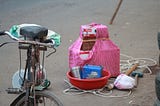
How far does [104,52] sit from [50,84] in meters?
0.86

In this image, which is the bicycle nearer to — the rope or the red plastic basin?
the red plastic basin

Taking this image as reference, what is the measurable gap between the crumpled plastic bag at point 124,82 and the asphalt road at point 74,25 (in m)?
0.28

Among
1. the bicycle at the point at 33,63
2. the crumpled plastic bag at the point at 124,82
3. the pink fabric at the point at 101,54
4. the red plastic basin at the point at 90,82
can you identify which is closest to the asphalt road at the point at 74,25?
the red plastic basin at the point at 90,82

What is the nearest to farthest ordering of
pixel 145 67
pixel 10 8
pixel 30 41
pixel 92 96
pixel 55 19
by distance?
pixel 30 41 → pixel 92 96 → pixel 145 67 → pixel 55 19 → pixel 10 8

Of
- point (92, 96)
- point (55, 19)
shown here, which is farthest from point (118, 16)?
point (92, 96)

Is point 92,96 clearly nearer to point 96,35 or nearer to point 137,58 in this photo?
point 96,35

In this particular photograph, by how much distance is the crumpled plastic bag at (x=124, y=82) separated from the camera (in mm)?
5434

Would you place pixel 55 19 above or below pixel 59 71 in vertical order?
above

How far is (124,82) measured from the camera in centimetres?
545

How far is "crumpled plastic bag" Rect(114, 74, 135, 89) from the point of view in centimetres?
543

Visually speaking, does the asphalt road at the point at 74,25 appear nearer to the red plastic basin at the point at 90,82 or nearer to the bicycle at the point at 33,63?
the red plastic basin at the point at 90,82

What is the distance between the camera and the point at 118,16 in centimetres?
1100

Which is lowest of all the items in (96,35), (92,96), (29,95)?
(92,96)

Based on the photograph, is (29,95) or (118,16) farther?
(118,16)
